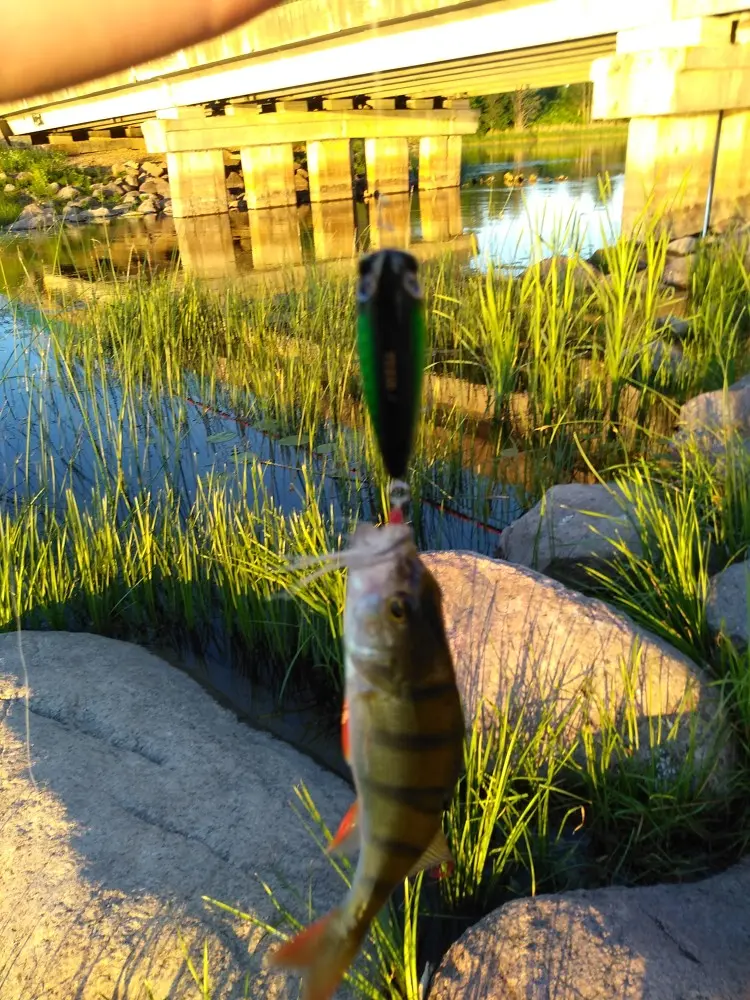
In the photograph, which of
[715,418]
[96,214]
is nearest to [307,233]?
[96,214]

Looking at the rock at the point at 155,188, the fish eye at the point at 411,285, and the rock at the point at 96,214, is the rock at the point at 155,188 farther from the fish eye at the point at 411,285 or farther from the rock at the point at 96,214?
the fish eye at the point at 411,285

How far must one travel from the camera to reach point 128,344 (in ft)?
18.9

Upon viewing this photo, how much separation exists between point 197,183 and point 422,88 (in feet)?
21.4

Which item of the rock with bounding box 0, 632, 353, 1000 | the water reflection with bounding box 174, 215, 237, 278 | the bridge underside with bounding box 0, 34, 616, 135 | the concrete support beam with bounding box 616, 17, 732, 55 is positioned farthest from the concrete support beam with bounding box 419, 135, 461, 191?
the rock with bounding box 0, 632, 353, 1000

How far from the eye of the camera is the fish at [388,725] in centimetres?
83

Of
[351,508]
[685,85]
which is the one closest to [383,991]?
[351,508]

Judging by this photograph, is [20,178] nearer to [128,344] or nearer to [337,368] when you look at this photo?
[128,344]

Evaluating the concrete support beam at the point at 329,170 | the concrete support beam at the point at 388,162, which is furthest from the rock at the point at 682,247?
the concrete support beam at the point at 329,170

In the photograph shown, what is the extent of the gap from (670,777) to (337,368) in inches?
146

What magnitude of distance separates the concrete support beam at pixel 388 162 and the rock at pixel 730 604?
68.7 feet

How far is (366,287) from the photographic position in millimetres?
663

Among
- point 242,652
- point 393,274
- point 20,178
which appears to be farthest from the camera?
point 20,178

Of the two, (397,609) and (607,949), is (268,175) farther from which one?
(397,609)

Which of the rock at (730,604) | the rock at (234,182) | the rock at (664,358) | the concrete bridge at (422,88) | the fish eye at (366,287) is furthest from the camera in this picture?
the rock at (234,182)
